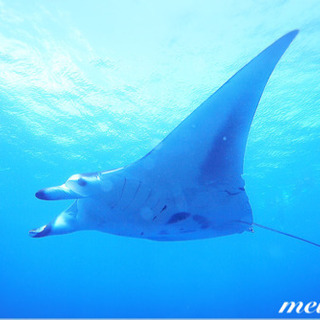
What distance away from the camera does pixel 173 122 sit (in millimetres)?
12672

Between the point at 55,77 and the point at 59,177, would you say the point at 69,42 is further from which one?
the point at 59,177

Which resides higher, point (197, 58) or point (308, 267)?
point (308, 267)

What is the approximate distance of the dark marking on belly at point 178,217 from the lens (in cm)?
307

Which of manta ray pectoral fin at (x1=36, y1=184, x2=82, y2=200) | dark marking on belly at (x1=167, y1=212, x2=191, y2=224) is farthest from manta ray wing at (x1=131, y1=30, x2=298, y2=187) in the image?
manta ray pectoral fin at (x1=36, y1=184, x2=82, y2=200)

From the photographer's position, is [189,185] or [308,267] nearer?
[189,185]

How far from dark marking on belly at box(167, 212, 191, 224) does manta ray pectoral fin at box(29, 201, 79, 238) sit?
3.74 feet

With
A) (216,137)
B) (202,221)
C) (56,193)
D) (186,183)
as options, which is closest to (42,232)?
(56,193)

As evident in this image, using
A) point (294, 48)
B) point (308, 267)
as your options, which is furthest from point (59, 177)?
point (308, 267)

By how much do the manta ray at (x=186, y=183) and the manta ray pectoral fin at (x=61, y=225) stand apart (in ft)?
0.04

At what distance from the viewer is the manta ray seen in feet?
8.16

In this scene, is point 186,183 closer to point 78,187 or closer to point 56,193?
point 78,187

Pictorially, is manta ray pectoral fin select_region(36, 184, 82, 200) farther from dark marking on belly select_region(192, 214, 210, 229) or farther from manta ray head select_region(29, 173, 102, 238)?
dark marking on belly select_region(192, 214, 210, 229)

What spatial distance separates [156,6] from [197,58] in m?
2.38

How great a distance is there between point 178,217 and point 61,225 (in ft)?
4.51
